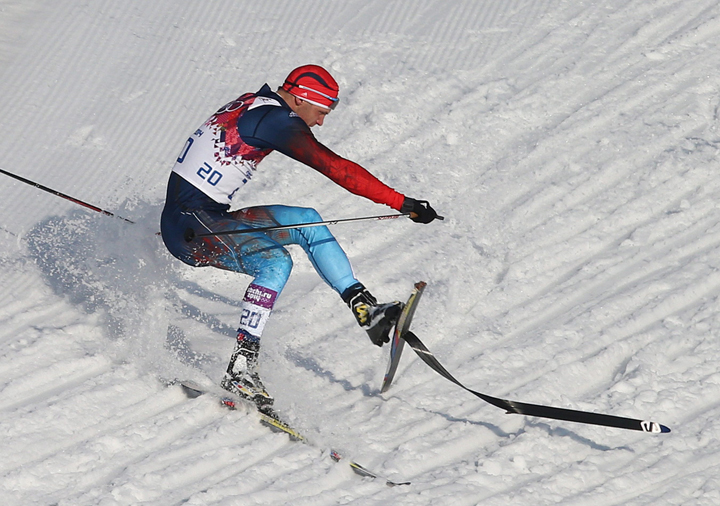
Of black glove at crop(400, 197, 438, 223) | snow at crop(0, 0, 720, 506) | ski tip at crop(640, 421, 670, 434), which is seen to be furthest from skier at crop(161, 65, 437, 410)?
ski tip at crop(640, 421, 670, 434)

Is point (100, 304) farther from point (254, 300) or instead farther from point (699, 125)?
point (699, 125)

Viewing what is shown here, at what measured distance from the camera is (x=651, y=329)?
476 centimetres

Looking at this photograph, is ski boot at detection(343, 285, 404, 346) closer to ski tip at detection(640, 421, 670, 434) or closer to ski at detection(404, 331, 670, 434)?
ski at detection(404, 331, 670, 434)

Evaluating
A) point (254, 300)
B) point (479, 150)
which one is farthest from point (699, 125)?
point (254, 300)

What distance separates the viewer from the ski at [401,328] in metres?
4.04

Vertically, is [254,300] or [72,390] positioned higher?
[254,300]

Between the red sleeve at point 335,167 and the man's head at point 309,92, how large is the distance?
1.11ft

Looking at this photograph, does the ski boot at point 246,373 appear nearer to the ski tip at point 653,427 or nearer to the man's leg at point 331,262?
the man's leg at point 331,262

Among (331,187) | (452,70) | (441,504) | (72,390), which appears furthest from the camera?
(452,70)

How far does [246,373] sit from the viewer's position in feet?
13.5

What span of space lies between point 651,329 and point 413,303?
1.48m

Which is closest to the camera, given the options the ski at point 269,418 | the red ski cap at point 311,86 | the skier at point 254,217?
the ski at point 269,418

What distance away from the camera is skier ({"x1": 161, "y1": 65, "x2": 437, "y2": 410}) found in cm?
402

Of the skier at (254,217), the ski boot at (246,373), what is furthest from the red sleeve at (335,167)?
the ski boot at (246,373)
